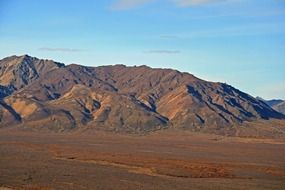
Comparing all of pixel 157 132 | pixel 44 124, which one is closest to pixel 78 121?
pixel 44 124

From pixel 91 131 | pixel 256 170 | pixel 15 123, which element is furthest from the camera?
pixel 15 123

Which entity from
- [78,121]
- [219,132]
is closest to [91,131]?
[78,121]

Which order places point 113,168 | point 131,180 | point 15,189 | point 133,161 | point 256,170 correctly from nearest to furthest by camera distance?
point 15,189, point 131,180, point 113,168, point 256,170, point 133,161

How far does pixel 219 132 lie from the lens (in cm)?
18938

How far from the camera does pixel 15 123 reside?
631ft

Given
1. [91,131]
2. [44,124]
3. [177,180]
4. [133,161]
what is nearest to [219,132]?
[91,131]

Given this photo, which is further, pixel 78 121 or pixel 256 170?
pixel 78 121

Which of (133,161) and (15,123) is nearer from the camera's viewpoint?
(133,161)

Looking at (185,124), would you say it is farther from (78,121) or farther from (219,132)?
(78,121)

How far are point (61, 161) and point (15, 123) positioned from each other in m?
123

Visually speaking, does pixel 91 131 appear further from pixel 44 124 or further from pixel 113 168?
pixel 113 168

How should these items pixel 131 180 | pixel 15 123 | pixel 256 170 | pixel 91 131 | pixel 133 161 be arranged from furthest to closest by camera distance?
pixel 15 123 < pixel 91 131 < pixel 133 161 < pixel 256 170 < pixel 131 180

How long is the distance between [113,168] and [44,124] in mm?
123586

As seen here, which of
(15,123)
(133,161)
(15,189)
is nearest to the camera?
(15,189)
